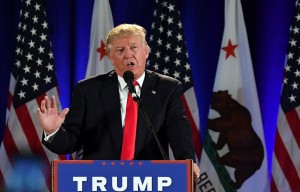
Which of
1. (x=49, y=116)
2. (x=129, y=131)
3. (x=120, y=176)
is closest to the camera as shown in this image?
(x=120, y=176)

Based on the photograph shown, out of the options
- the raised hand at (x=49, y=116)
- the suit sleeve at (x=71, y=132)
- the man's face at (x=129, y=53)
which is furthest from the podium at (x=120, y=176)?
the man's face at (x=129, y=53)

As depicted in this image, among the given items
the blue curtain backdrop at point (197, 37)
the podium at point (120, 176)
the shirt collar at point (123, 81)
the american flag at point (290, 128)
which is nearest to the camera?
the podium at point (120, 176)

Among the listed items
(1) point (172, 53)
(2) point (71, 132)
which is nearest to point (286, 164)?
(1) point (172, 53)

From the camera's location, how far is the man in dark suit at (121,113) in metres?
3.02

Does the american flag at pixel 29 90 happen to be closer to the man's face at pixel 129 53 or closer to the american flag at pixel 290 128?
the american flag at pixel 290 128

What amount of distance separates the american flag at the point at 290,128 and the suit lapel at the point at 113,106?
2744 mm

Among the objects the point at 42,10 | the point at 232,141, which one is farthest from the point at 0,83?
the point at 232,141

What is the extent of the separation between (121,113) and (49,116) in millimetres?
456

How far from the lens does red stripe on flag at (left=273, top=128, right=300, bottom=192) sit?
221 inches

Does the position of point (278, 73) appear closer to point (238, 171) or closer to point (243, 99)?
→ point (243, 99)

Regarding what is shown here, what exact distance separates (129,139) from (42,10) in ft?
10.1

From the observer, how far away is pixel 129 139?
3.01m

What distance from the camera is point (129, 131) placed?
302 centimetres

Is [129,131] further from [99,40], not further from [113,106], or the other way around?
[99,40]
